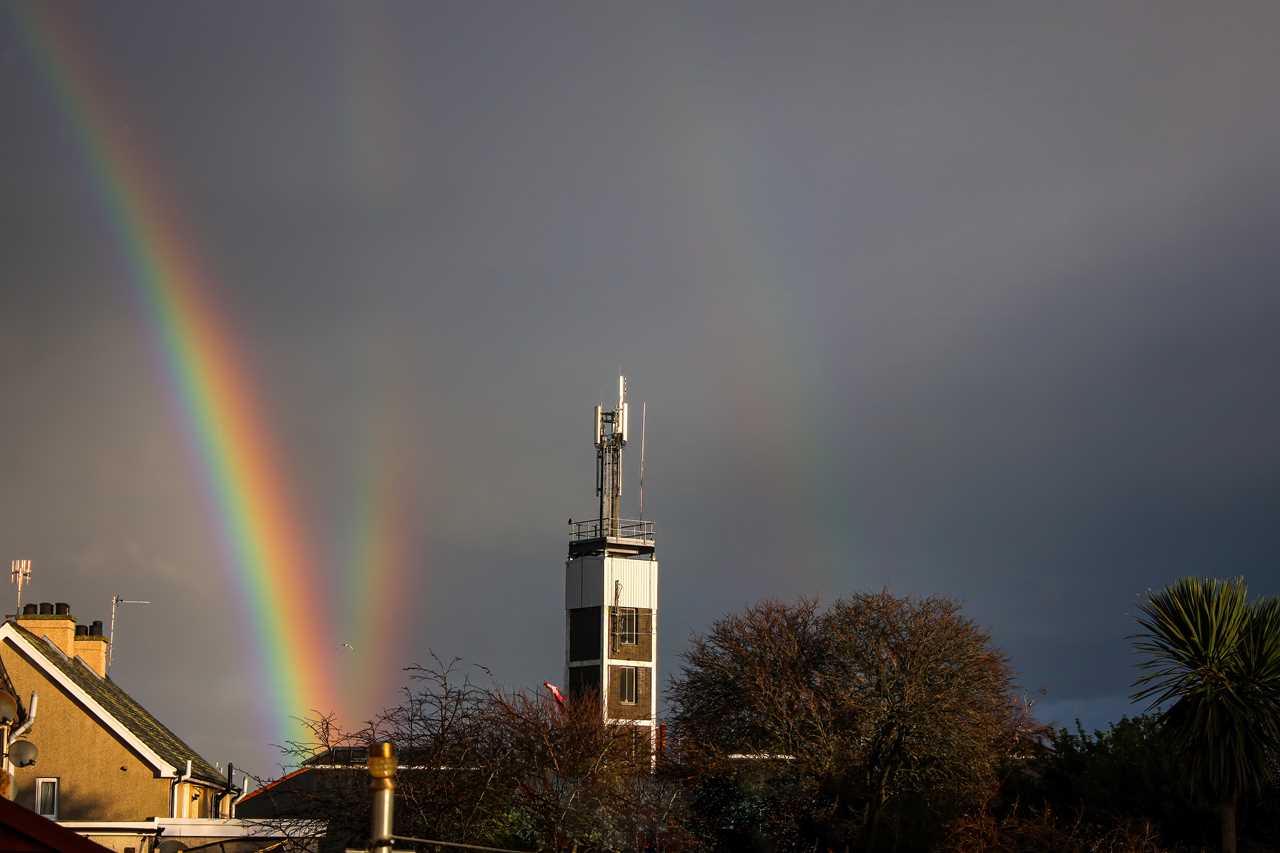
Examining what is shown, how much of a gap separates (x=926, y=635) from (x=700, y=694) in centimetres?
808

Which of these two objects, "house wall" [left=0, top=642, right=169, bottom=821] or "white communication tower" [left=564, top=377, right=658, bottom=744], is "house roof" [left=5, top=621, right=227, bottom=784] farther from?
"white communication tower" [left=564, top=377, right=658, bottom=744]

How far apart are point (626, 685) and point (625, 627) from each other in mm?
3383

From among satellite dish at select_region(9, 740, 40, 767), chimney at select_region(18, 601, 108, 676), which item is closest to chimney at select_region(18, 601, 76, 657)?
chimney at select_region(18, 601, 108, 676)

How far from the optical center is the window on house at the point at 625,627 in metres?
82.2

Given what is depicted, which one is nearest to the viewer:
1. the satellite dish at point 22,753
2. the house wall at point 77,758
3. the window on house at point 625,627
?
the satellite dish at point 22,753

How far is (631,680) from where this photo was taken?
3209 inches

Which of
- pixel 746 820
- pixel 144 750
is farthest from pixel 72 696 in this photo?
pixel 746 820

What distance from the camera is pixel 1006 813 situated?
44281mm

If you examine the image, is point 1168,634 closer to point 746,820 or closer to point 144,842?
point 746,820

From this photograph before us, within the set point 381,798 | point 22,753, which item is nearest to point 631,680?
point 22,753

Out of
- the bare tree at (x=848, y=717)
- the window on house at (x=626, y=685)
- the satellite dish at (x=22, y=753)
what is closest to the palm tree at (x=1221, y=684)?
the bare tree at (x=848, y=717)

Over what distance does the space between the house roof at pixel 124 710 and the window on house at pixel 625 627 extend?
31267 mm

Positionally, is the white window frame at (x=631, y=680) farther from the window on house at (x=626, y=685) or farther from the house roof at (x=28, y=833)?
the house roof at (x=28, y=833)

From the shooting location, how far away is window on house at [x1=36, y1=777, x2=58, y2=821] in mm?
42594
